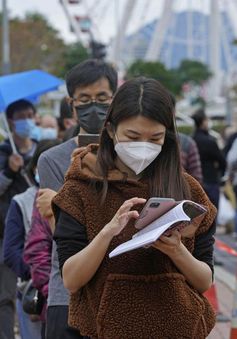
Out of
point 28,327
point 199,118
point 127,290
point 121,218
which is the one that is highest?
point 121,218

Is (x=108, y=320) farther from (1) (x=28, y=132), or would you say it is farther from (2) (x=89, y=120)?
(1) (x=28, y=132)

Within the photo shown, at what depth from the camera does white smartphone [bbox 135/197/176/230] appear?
3.00 m

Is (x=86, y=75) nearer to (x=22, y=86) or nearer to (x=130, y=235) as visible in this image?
(x=130, y=235)

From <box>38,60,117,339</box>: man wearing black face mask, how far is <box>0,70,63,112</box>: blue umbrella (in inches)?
81.4

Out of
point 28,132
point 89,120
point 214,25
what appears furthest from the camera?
point 214,25

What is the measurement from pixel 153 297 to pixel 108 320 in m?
0.16

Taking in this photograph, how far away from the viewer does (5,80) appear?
708 cm

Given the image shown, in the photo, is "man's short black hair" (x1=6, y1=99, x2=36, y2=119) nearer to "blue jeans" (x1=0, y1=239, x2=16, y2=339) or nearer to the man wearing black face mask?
"blue jeans" (x1=0, y1=239, x2=16, y2=339)

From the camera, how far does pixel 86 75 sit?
15.2 feet

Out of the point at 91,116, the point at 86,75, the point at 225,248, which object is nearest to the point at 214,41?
the point at 225,248

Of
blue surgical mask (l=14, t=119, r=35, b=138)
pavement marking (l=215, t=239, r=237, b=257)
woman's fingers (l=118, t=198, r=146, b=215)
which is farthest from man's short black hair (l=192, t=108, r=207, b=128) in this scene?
woman's fingers (l=118, t=198, r=146, b=215)

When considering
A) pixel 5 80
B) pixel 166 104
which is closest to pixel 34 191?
pixel 5 80

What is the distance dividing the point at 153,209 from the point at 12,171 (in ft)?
12.1

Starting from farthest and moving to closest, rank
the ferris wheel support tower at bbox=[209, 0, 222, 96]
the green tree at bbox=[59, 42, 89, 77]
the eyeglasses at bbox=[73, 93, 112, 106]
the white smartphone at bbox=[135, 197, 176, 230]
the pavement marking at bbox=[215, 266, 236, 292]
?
the ferris wheel support tower at bbox=[209, 0, 222, 96]
the green tree at bbox=[59, 42, 89, 77]
the pavement marking at bbox=[215, 266, 236, 292]
the eyeglasses at bbox=[73, 93, 112, 106]
the white smartphone at bbox=[135, 197, 176, 230]
